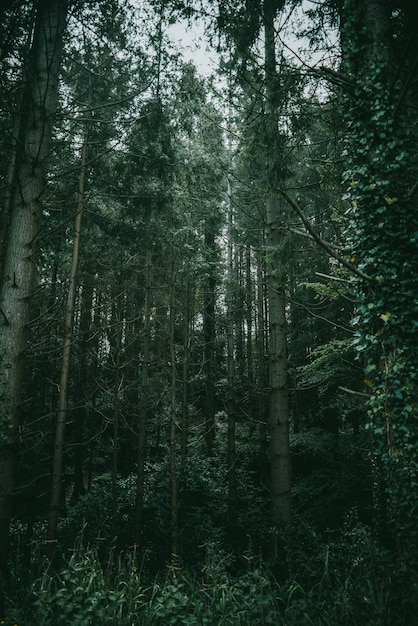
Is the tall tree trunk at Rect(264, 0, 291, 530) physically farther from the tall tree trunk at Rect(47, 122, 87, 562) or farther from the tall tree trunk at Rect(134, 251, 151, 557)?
the tall tree trunk at Rect(134, 251, 151, 557)

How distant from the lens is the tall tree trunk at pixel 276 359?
5.22m

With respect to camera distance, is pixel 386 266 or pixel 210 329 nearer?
pixel 386 266

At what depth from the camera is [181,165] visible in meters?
7.55

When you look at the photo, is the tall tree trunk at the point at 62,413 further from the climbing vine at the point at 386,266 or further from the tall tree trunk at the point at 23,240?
the climbing vine at the point at 386,266

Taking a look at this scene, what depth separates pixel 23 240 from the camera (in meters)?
4.86

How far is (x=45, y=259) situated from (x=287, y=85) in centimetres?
691

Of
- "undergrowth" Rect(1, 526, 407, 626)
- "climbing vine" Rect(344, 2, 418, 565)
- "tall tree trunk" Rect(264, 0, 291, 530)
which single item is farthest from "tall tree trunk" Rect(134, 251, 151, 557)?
"climbing vine" Rect(344, 2, 418, 565)

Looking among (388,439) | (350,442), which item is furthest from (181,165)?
(350,442)

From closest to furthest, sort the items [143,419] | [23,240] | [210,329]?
[23,240]
[143,419]
[210,329]

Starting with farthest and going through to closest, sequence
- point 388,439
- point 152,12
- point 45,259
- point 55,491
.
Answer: point 45,259 < point 55,491 < point 152,12 < point 388,439

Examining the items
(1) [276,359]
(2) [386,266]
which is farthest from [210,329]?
(2) [386,266]

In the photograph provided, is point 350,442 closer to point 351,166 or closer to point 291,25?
point 351,166

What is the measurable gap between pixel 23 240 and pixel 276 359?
450 cm

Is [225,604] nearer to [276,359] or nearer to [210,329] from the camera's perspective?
[276,359]
